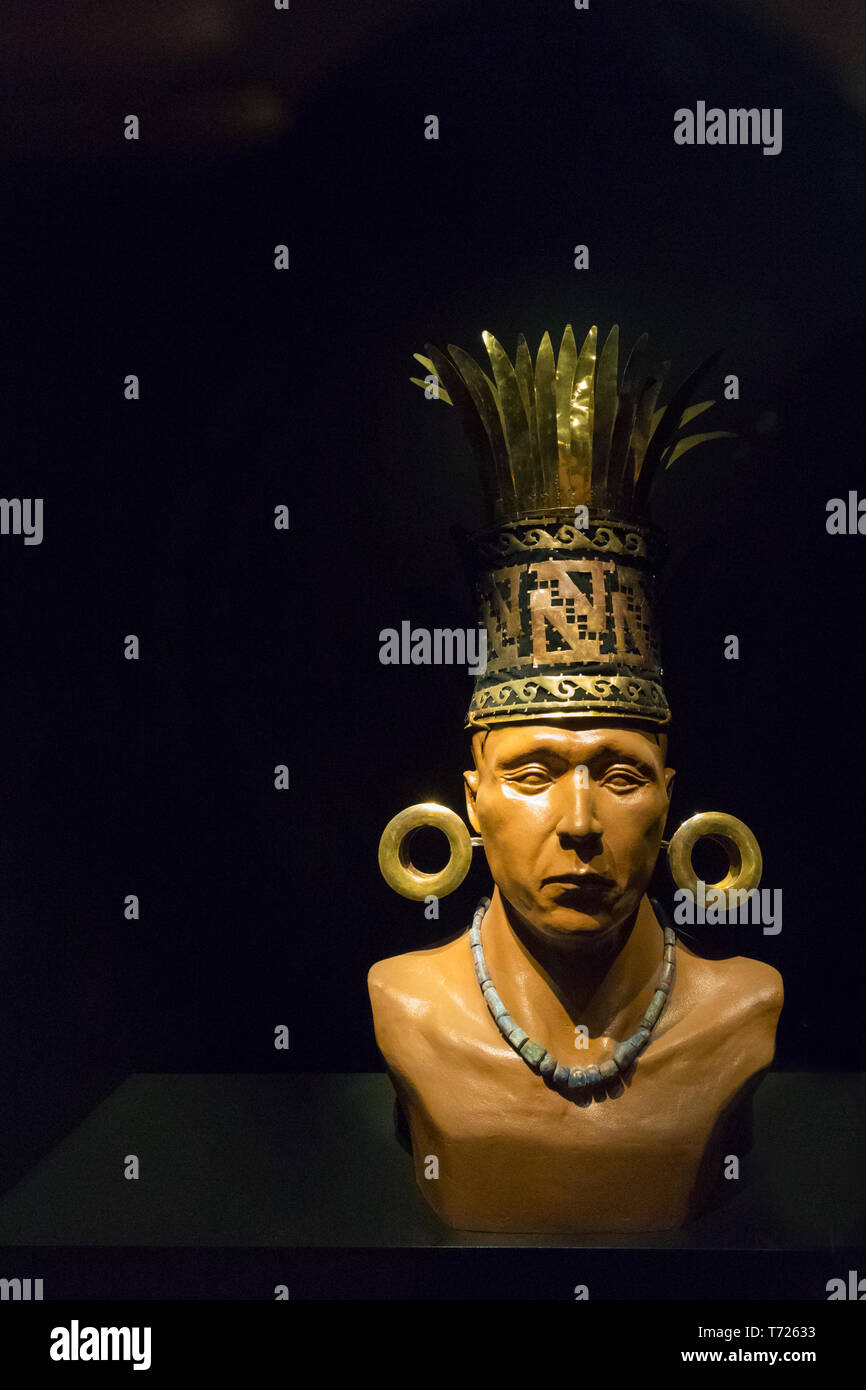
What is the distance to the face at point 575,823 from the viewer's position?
6.46 feet

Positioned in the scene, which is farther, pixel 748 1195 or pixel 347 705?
pixel 347 705

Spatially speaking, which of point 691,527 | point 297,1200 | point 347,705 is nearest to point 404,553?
point 347,705

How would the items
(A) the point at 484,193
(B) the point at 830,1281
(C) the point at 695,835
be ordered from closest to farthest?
(B) the point at 830,1281 < (C) the point at 695,835 < (A) the point at 484,193

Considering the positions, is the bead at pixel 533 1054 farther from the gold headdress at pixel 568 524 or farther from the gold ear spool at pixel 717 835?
the gold headdress at pixel 568 524

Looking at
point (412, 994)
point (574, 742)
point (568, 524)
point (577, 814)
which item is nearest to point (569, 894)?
point (577, 814)

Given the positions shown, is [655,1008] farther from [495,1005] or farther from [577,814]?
[577,814]

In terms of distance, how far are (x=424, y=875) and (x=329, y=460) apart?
83 centimetres

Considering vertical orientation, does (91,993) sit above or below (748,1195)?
above

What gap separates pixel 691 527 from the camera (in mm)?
2336

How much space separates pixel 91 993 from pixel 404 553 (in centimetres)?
106

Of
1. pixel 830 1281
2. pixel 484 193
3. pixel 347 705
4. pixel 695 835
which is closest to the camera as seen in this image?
pixel 830 1281

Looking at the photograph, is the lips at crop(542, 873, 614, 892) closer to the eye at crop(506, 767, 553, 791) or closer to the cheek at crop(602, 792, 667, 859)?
the cheek at crop(602, 792, 667, 859)

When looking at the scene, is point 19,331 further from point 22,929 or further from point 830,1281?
point 830,1281

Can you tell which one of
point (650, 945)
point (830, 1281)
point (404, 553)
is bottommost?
point (830, 1281)
